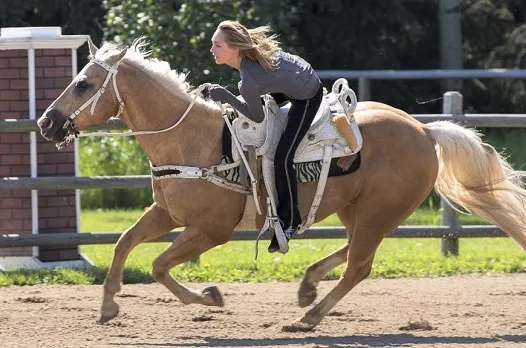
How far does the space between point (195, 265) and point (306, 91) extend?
3.31 meters

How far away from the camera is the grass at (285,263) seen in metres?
10.6

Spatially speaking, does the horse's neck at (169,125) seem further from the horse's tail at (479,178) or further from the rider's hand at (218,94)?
the horse's tail at (479,178)

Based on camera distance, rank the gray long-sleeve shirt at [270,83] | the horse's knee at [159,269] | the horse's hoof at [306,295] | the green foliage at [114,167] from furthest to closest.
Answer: the green foliage at [114,167], the horse's hoof at [306,295], the horse's knee at [159,269], the gray long-sleeve shirt at [270,83]

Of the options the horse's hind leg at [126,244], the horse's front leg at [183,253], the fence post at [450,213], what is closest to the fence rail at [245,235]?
the fence post at [450,213]

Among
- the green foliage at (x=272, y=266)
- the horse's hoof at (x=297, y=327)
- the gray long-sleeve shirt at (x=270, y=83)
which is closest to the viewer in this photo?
the gray long-sleeve shirt at (x=270, y=83)

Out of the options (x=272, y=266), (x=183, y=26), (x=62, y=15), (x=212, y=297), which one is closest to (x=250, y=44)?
(x=212, y=297)

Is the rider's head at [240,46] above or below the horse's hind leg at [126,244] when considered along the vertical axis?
above

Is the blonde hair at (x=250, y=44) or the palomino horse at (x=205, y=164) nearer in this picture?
the blonde hair at (x=250, y=44)

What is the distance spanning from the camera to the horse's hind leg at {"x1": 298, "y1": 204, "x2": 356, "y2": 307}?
8.90 metres

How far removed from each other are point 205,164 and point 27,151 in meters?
3.22

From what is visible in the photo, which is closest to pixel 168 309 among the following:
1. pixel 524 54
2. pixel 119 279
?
pixel 119 279

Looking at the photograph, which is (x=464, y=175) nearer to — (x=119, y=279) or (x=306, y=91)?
(x=306, y=91)

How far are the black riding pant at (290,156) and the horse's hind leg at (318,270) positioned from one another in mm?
649

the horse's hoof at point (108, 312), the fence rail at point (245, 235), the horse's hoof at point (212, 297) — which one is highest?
the fence rail at point (245, 235)
